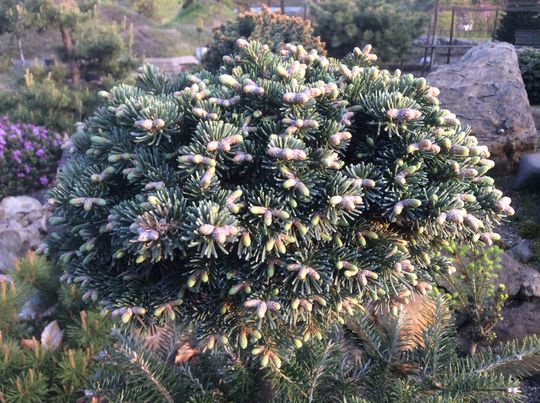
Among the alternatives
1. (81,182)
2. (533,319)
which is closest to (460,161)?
(81,182)

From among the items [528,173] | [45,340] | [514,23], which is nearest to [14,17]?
[45,340]

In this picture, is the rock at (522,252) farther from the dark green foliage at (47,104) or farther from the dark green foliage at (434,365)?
the dark green foliage at (47,104)

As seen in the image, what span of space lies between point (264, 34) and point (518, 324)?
5999 mm

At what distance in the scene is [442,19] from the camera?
45.4 ft

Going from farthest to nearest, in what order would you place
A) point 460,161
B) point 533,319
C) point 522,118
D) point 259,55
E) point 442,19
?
point 442,19 → point 522,118 → point 533,319 → point 259,55 → point 460,161

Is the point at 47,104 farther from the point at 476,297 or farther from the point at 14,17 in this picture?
the point at 476,297

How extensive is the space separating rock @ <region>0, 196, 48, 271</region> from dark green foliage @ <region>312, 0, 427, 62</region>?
7.50 m

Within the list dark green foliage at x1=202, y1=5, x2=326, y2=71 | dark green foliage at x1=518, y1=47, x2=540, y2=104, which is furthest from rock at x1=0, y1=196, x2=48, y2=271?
dark green foliage at x1=518, y1=47, x2=540, y2=104

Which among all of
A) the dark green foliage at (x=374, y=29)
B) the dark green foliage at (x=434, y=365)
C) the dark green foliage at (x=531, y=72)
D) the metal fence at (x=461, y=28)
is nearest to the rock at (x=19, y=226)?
the dark green foliage at (x=434, y=365)

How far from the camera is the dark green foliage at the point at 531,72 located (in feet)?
24.8

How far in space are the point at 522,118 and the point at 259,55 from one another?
4.39 meters

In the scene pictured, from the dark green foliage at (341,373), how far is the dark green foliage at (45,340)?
0.82 meters

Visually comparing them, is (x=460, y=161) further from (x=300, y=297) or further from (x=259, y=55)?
(x=259, y=55)

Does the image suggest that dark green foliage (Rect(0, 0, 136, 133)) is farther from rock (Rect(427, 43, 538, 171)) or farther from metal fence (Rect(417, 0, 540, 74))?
metal fence (Rect(417, 0, 540, 74))
